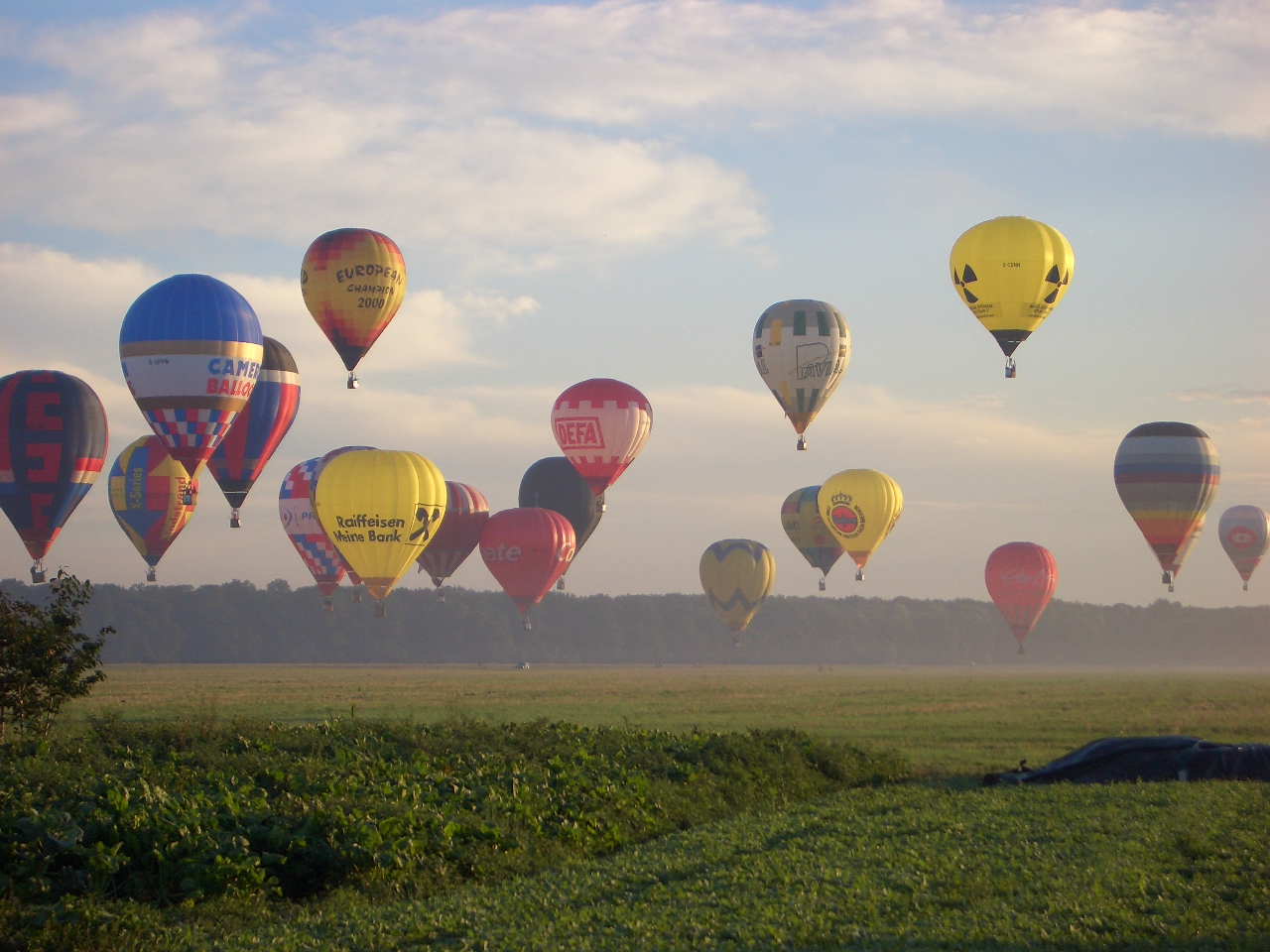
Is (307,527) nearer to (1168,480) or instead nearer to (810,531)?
(810,531)

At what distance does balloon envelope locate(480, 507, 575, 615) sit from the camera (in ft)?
238

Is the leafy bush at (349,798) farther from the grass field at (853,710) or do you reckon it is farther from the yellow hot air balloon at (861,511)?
the yellow hot air balloon at (861,511)

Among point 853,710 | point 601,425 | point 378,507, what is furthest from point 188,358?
point 853,710

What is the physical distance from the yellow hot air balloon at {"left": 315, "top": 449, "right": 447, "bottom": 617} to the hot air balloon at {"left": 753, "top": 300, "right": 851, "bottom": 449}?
15.6 meters

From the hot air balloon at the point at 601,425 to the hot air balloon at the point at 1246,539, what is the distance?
48.4 meters

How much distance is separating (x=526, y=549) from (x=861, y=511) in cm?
1869

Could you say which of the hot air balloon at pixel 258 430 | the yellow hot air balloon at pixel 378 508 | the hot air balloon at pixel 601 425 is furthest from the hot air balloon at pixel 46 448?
the hot air balloon at pixel 601 425

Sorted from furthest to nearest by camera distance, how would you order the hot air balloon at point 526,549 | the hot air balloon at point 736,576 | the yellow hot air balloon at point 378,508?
the hot air balloon at point 736,576
the hot air balloon at point 526,549
the yellow hot air balloon at point 378,508

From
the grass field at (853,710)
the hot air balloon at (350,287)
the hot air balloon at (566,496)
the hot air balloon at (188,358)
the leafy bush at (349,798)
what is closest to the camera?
the leafy bush at (349,798)

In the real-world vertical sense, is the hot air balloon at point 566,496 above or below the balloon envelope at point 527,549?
above

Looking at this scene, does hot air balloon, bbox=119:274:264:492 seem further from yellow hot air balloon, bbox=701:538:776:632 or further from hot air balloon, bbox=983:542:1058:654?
hot air balloon, bbox=983:542:1058:654

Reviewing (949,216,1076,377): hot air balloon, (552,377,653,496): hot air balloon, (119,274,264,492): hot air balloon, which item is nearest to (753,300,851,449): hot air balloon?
(552,377,653,496): hot air balloon

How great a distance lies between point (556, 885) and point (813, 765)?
1149cm

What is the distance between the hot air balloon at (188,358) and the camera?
50.0 meters
